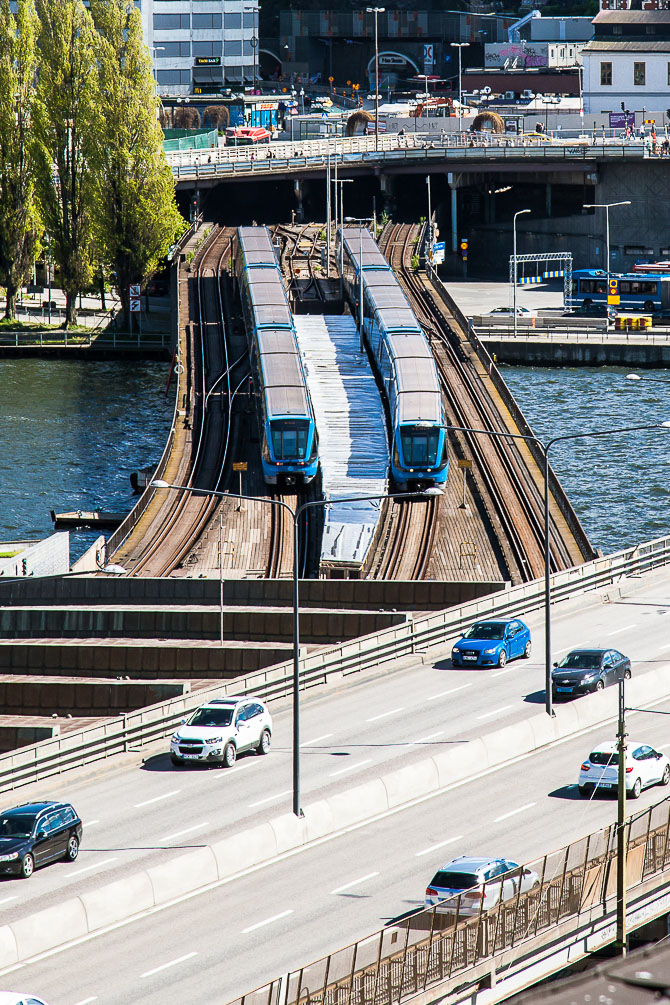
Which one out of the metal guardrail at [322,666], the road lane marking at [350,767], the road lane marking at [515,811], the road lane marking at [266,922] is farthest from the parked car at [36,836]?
the road lane marking at [515,811]

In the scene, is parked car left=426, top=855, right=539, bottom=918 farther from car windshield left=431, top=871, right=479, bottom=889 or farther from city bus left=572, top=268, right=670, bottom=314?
city bus left=572, top=268, right=670, bottom=314

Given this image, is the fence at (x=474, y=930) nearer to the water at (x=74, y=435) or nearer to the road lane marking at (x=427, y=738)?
the road lane marking at (x=427, y=738)

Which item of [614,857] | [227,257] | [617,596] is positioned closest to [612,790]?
[614,857]

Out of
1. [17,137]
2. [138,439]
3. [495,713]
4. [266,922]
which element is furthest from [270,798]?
[17,137]

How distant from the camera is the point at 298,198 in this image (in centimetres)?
14662

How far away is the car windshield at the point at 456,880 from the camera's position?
3294cm

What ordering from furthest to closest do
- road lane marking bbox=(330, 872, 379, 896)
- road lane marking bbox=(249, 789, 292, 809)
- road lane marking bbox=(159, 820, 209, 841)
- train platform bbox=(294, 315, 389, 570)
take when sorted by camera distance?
1. train platform bbox=(294, 315, 389, 570)
2. road lane marking bbox=(249, 789, 292, 809)
3. road lane marking bbox=(159, 820, 209, 841)
4. road lane marking bbox=(330, 872, 379, 896)

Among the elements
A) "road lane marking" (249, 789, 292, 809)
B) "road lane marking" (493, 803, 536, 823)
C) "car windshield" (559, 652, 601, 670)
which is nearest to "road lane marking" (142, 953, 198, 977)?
"road lane marking" (249, 789, 292, 809)

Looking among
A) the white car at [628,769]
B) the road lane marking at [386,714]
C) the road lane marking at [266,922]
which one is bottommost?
the road lane marking at [386,714]

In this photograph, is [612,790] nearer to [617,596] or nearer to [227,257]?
[617,596]

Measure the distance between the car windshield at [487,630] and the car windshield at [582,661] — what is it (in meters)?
3.32

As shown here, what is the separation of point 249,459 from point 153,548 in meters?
15.9

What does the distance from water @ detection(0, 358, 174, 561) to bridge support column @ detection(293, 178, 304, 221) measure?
1218 inches

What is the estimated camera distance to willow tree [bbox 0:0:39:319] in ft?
395
